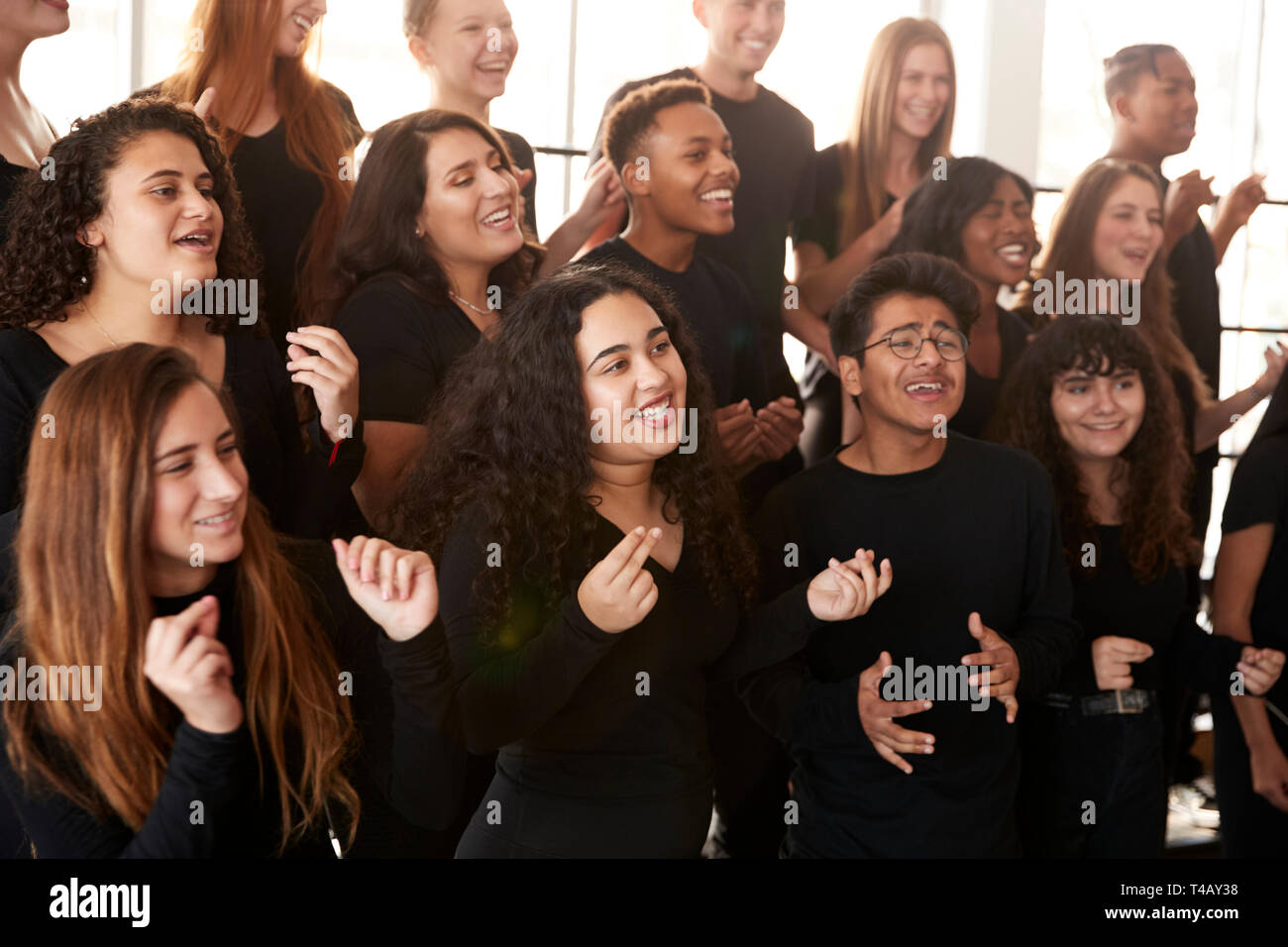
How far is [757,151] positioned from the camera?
9.39ft

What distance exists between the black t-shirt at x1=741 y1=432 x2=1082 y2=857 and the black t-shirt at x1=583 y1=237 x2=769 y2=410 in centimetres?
49

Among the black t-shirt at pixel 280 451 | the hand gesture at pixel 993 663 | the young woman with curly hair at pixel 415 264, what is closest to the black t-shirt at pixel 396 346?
the young woman with curly hair at pixel 415 264

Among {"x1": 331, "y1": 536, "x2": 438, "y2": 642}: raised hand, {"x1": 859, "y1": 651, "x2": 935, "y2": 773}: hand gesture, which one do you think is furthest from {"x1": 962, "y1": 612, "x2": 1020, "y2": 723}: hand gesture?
{"x1": 331, "y1": 536, "x2": 438, "y2": 642}: raised hand

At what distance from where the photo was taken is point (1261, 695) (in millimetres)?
2492

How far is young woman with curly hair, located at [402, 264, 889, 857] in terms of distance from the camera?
1.73 metres

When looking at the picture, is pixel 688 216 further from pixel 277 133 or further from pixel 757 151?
pixel 277 133

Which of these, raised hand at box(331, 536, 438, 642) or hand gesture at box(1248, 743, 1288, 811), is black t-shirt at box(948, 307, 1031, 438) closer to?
hand gesture at box(1248, 743, 1288, 811)

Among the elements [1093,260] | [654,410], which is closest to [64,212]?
[654,410]

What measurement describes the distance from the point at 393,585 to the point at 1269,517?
186cm

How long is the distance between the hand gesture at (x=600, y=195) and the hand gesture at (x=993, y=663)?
4.00ft
